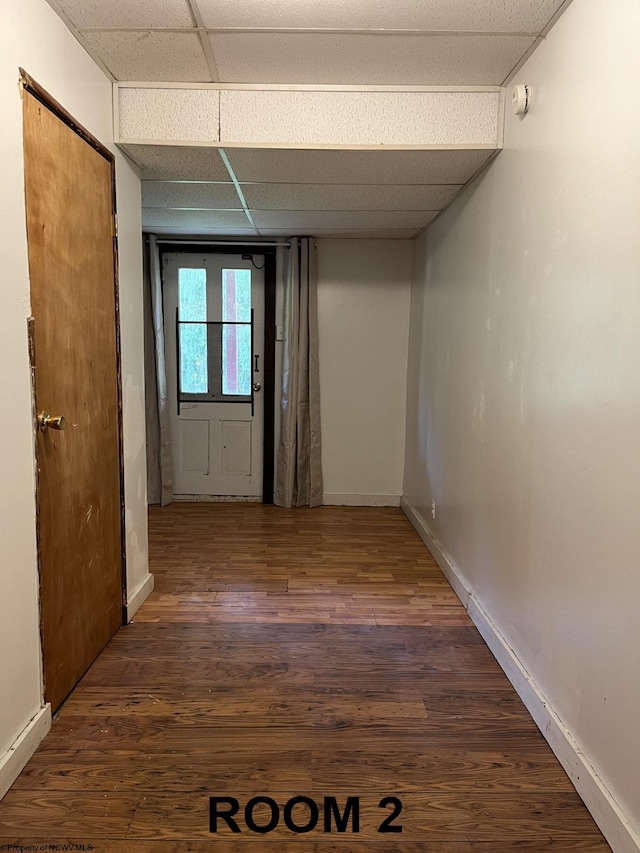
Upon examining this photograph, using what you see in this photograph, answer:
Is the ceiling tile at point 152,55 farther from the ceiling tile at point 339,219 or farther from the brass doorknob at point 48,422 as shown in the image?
the brass doorknob at point 48,422

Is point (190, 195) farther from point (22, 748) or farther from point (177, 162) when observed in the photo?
point (22, 748)

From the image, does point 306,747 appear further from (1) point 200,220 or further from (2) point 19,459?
(1) point 200,220

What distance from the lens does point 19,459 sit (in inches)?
57.9

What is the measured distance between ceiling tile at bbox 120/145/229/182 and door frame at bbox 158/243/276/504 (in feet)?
5.20

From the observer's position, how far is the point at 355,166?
2354 millimetres

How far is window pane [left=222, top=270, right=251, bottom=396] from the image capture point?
4.25 m

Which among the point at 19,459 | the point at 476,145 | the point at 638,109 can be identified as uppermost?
the point at 476,145

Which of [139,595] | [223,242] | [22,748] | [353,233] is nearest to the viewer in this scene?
[22,748]

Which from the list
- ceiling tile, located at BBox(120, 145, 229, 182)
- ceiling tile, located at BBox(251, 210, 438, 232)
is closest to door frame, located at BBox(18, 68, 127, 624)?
ceiling tile, located at BBox(120, 145, 229, 182)

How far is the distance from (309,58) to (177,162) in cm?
76

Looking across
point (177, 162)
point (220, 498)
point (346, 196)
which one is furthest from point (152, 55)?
point (220, 498)

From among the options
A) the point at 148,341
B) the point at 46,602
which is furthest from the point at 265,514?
the point at 46,602

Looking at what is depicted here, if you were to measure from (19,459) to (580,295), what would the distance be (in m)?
1.71

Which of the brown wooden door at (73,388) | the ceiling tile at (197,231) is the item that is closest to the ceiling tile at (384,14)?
the brown wooden door at (73,388)
